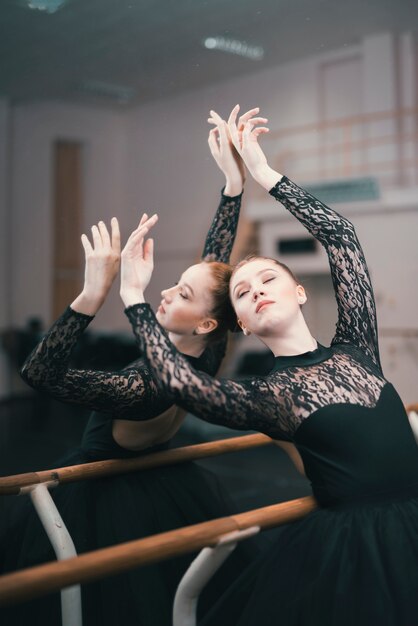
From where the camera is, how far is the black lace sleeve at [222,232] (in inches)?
61.4

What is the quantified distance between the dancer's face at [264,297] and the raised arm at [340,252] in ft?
0.45

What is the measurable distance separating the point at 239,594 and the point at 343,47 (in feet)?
5.54

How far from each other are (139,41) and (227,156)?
53 cm

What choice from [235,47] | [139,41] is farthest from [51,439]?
[235,47]

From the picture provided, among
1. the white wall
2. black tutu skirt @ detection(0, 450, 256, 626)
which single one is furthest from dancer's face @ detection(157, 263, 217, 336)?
the white wall

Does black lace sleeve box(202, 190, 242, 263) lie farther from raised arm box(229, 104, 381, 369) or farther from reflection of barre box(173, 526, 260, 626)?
reflection of barre box(173, 526, 260, 626)

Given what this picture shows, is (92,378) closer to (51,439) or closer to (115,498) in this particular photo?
(115,498)

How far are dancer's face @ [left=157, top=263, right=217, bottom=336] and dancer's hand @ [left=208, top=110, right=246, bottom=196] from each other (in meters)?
0.25

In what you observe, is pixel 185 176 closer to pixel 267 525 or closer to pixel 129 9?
pixel 129 9

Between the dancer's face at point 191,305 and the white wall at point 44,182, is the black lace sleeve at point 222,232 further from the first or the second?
the white wall at point 44,182

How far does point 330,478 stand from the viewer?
1198mm

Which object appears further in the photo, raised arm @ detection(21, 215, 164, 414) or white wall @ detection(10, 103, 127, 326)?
white wall @ detection(10, 103, 127, 326)

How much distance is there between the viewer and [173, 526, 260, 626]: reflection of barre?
3.43ft

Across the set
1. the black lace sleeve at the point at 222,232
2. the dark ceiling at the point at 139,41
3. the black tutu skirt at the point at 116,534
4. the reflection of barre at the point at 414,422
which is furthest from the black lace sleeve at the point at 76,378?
the dark ceiling at the point at 139,41
